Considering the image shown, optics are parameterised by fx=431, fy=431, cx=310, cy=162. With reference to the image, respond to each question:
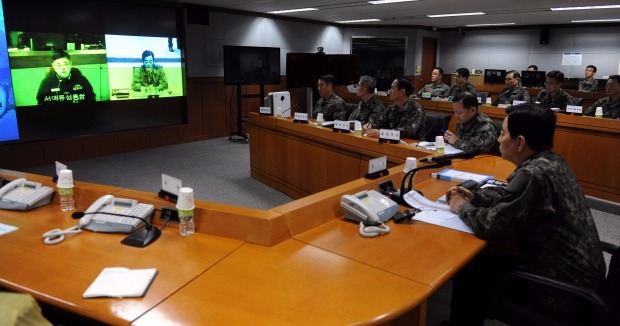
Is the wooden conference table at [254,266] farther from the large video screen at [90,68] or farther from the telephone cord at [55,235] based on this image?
the large video screen at [90,68]

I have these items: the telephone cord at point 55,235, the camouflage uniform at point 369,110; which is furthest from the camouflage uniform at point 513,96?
the telephone cord at point 55,235

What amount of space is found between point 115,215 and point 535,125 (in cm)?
181

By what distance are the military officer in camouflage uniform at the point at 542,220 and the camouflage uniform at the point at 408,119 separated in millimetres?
A: 2368

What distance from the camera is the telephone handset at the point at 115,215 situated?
1842 millimetres

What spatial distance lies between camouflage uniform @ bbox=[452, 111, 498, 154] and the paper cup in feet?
7.98

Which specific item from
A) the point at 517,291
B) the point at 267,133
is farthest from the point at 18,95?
the point at 517,291

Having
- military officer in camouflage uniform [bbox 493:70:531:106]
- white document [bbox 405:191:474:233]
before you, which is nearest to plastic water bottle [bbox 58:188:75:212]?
white document [bbox 405:191:474:233]

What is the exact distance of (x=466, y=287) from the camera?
2.02 metres

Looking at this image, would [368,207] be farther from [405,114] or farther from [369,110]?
[369,110]

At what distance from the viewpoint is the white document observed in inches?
76.5

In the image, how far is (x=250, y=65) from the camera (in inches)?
285

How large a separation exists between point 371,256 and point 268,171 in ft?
11.1

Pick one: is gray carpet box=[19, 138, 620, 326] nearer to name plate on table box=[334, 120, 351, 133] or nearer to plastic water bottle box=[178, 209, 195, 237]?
name plate on table box=[334, 120, 351, 133]

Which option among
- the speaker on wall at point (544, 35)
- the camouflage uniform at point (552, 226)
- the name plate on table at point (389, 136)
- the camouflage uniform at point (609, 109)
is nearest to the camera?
the camouflage uniform at point (552, 226)
